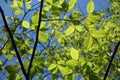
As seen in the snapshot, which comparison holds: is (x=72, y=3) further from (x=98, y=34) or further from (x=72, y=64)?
(x=72, y=64)

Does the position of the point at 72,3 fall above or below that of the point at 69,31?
above

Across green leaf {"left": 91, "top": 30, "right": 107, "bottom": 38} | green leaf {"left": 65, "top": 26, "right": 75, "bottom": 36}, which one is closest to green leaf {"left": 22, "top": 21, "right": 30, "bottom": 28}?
green leaf {"left": 65, "top": 26, "right": 75, "bottom": 36}

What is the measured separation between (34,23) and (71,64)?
453mm

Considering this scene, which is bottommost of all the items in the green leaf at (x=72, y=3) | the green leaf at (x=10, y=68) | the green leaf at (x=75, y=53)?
the green leaf at (x=10, y=68)

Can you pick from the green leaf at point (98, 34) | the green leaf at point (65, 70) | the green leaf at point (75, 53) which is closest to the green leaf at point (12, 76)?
the green leaf at point (65, 70)

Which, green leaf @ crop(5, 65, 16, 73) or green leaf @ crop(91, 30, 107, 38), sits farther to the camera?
green leaf @ crop(5, 65, 16, 73)

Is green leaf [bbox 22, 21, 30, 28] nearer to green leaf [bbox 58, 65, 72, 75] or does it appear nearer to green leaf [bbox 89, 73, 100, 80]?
green leaf [bbox 58, 65, 72, 75]

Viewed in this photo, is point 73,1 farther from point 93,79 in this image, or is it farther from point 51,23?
point 51,23

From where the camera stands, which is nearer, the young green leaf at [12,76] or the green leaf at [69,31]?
the green leaf at [69,31]

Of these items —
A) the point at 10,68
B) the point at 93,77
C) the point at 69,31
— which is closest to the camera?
the point at 93,77

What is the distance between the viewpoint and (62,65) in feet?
6.93

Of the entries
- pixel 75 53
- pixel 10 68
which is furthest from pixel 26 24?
pixel 75 53

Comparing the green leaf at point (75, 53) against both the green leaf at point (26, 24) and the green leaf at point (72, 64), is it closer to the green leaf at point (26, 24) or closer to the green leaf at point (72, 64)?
the green leaf at point (72, 64)

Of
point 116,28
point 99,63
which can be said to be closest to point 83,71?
point 99,63
